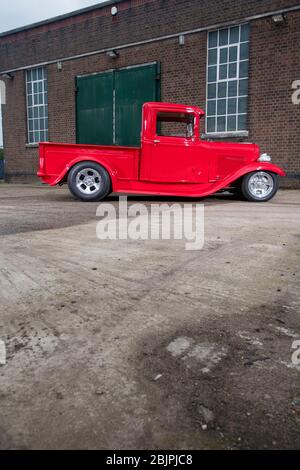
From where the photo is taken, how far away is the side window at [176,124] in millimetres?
8320

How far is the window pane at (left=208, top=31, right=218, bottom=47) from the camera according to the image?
12.6 meters

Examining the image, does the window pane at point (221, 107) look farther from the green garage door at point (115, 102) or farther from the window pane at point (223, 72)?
the green garage door at point (115, 102)

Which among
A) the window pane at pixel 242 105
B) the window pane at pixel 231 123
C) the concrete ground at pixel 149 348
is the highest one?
the window pane at pixel 242 105

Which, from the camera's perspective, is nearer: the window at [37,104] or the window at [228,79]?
the window at [228,79]

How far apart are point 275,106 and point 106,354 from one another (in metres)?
11.4

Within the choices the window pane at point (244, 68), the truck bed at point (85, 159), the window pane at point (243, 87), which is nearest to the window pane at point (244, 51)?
the window pane at point (244, 68)

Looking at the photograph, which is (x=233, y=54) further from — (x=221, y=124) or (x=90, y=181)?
(x=90, y=181)

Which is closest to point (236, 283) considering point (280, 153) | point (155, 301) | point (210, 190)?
point (155, 301)

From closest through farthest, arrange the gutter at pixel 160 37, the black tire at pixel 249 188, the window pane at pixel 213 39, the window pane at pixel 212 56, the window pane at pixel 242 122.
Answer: the black tire at pixel 249 188
the gutter at pixel 160 37
the window pane at pixel 242 122
the window pane at pixel 213 39
the window pane at pixel 212 56

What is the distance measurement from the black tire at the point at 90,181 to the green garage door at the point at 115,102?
662 cm

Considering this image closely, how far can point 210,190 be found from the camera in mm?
8359

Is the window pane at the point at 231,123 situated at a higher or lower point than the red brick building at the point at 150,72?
lower

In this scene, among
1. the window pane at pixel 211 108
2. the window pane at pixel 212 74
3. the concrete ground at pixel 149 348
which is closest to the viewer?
the concrete ground at pixel 149 348

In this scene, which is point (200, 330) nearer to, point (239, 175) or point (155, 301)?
point (155, 301)
